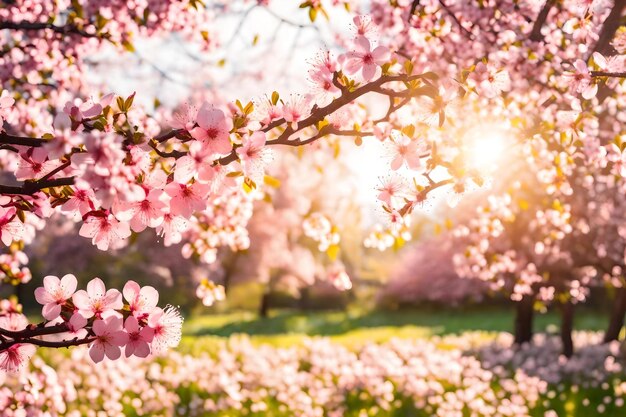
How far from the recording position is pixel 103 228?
9.00ft

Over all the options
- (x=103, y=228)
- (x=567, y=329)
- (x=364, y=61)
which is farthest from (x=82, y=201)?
(x=567, y=329)

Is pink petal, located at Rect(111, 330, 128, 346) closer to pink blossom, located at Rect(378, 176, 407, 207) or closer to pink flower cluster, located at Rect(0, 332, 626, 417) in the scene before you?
pink blossom, located at Rect(378, 176, 407, 207)

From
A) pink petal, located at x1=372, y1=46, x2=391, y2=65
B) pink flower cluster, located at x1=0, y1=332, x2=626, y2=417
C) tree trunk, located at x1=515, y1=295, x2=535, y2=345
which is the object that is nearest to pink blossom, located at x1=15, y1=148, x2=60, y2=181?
pink petal, located at x1=372, y1=46, x2=391, y2=65

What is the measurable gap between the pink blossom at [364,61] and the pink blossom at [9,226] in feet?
5.42

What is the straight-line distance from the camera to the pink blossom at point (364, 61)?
275cm

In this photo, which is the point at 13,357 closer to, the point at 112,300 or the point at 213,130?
the point at 112,300

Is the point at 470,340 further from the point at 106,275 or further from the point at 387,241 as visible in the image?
the point at 106,275

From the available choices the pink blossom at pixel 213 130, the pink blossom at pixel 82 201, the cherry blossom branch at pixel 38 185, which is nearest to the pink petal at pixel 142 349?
the pink blossom at pixel 82 201

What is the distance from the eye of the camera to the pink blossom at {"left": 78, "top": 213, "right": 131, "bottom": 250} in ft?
8.91

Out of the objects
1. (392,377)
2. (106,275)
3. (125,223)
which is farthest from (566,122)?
(106,275)

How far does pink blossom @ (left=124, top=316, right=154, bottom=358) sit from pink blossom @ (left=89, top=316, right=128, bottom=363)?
26 millimetres

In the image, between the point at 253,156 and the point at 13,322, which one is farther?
the point at 13,322

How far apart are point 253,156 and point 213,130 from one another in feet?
0.85

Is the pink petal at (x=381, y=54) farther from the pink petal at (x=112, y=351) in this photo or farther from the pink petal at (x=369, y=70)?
the pink petal at (x=112, y=351)
